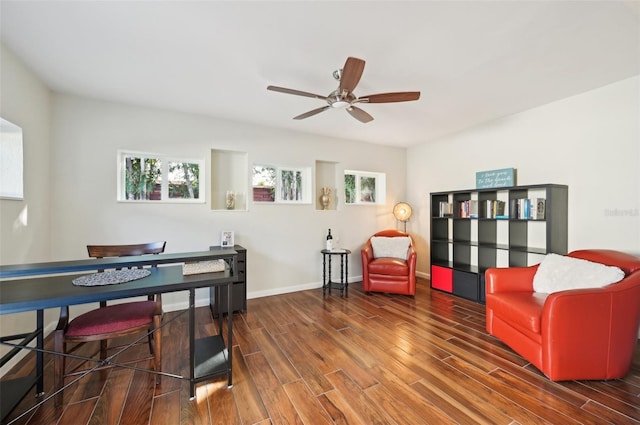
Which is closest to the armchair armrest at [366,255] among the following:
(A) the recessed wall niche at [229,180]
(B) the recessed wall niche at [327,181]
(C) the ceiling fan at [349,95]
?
(B) the recessed wall niche at [327,181]

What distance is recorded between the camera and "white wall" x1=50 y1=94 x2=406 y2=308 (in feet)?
9.40

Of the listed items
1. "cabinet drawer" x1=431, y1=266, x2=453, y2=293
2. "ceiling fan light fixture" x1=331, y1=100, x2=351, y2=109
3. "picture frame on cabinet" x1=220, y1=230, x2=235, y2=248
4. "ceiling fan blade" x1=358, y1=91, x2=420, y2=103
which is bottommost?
"cabinet drawer" x1=431, y1=266, x2=453, y2=293

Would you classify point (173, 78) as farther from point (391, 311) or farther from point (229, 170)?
point (391, 311)

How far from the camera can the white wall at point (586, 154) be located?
257 centimetres

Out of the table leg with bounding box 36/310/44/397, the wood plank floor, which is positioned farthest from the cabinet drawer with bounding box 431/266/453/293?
the table leg with bounding box 36/310/44/397

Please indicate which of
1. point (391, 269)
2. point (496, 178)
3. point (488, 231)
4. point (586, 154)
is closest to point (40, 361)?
point (391, 269)

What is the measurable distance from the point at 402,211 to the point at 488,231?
1460 mm

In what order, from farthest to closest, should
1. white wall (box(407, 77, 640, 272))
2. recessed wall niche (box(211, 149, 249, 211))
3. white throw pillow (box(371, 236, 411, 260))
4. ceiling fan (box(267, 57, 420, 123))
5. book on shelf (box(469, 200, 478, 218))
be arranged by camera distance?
1. white throw pillow (box(371, 236, 411, 260))
2. book on shelf (box(469, 200, 478, 218))
3. recessed wall niche (box(211, 149, 249, 211))
4. white wall (box(407, 77, 640, 272))
5. ceiling fan (box(267, 57, 420, 123))

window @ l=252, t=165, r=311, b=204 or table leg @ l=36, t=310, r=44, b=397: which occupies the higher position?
window @ l=252, t=165, r=311, b=204

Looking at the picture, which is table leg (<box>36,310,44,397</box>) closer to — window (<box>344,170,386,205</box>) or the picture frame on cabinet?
the picture frame on cabinet

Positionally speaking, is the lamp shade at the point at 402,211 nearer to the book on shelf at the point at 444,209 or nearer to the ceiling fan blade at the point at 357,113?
the book on shelf at the point at 444,209

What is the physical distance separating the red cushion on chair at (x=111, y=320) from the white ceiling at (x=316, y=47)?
6.83 ft

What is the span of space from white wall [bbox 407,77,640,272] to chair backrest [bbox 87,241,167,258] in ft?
14.6

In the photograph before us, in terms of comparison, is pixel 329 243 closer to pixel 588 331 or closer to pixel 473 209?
pixel 473 209
